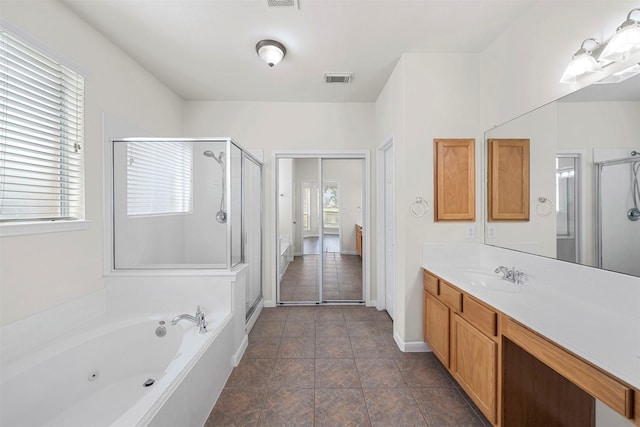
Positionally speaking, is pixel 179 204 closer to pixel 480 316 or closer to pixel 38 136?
pixel 38 136

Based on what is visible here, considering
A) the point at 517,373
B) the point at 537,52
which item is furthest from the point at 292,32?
the point at 517,373

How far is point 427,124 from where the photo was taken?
2.36 m

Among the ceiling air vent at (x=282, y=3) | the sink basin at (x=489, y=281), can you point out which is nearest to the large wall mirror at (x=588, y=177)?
the sink basin at (x=489, y=281)

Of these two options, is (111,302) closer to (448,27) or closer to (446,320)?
(446,320)

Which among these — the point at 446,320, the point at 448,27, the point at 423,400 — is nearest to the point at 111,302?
the point at 423,400

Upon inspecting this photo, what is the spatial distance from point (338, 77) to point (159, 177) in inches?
83.7

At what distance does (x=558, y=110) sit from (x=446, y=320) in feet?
5.19

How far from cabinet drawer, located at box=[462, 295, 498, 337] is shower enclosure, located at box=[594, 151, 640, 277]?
60cm

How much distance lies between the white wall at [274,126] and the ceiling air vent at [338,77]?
0.62 m

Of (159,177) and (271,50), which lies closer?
(271,50)

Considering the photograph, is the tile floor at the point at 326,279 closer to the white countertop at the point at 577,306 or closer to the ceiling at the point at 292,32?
the white countertop at the point at 577,306

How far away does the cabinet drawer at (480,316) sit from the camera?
4.85 ft

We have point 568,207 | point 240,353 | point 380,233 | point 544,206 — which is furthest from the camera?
point 380,233

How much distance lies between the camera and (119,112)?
2.31 meters
